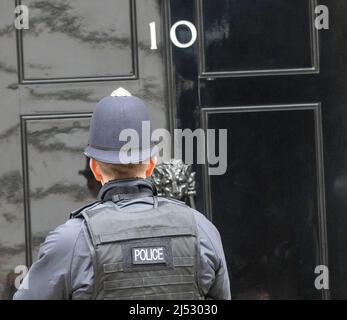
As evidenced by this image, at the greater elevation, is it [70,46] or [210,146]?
[70,46]

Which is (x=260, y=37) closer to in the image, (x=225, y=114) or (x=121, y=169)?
(x=225, y=114)

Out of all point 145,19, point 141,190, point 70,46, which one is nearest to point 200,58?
point 145,19

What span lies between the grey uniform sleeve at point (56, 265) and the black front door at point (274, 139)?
2.04 m

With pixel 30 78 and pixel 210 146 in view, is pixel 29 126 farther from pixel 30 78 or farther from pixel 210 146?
pixel 210 146

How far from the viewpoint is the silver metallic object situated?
4.95 m

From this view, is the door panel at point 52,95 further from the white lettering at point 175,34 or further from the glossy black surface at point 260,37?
the glossy black surface at point 260,37

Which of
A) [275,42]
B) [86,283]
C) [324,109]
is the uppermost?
[275,42]

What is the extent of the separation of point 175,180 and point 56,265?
1884 millimetres

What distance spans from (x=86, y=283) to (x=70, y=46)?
227 cm

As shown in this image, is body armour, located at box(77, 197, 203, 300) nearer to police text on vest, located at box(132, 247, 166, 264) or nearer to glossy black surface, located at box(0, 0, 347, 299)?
police text on vest, located at box(132, 247, 166, 264)

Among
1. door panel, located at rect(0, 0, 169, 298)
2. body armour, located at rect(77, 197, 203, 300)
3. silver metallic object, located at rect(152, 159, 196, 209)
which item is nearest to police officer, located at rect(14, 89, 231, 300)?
body armour, located at rect(77, 197, 203, 300)

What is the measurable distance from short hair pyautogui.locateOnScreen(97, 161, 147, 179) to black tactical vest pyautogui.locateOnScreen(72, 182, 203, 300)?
10 centimetres

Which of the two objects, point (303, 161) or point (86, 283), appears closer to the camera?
point (86, 283)

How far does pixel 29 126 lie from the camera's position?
5117mm
